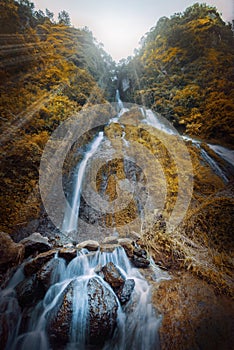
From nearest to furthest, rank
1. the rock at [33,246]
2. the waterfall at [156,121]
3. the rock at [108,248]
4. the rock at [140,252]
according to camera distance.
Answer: the rock at [33,246]
the rock at [140,252]
the rock at [108,248]
the waterfall at [156,121]

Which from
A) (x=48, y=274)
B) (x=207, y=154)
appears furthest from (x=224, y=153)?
(x=48, y=274)

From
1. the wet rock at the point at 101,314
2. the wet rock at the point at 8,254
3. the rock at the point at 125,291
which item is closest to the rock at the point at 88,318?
the wet rock at the point at 101,314

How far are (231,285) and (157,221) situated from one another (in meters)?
2.36

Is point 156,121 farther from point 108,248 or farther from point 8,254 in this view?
point 8,254

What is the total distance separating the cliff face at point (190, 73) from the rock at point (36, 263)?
10058 millimetres

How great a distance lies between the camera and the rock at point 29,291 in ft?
11.5

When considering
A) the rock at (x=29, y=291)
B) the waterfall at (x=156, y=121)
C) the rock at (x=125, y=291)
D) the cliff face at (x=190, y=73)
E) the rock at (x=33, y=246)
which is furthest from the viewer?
the waterfall at (x=156, y=121)

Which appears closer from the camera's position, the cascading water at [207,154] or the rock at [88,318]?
the rock at [88,318]

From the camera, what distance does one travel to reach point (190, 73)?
14.7 metres

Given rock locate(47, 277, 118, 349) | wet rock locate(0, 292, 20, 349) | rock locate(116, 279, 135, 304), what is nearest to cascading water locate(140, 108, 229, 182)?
rock locate(116, 279, 135, 304)

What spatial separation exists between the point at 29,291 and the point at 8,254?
1.12 metres

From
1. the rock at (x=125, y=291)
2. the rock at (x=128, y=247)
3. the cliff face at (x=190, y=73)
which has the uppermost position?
the cliff face at (x=190, y=73)

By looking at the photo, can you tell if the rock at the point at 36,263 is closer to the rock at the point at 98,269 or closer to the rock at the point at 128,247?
the rock at the point at 98,269

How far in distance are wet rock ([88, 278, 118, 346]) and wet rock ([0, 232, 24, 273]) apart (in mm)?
2135
